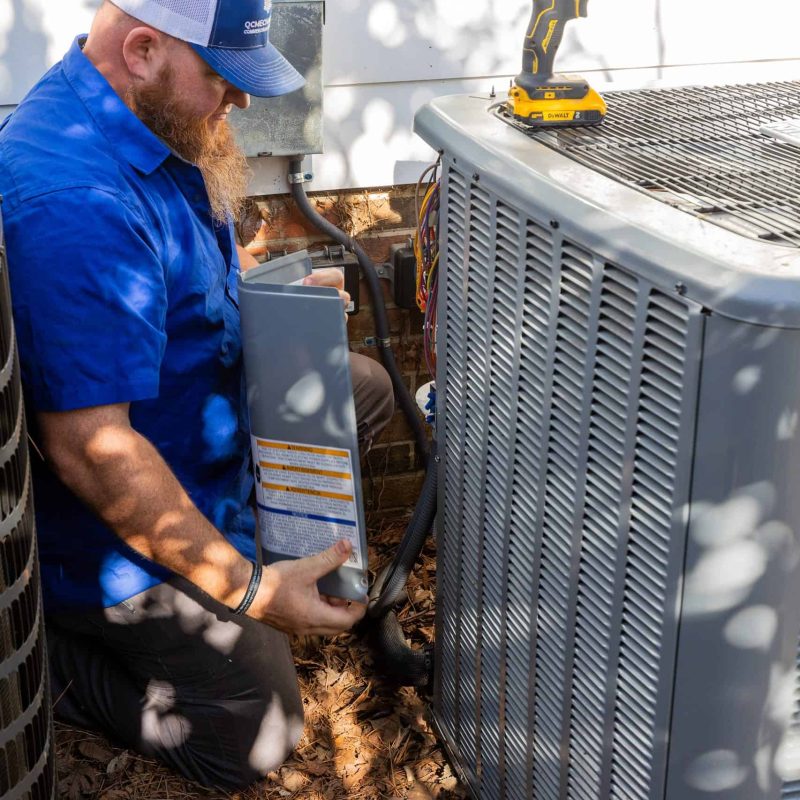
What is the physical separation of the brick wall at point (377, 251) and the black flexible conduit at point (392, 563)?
56mm

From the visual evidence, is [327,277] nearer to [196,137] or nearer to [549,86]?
[196,137]

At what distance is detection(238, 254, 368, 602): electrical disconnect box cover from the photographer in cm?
207

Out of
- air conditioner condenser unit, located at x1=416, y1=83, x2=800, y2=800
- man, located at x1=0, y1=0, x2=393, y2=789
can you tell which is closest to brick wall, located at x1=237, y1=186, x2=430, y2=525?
man, located at x1=0, y1=0, x2=393, y2=789

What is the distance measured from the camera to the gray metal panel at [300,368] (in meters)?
2.05

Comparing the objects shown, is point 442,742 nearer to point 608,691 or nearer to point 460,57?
point 608,691

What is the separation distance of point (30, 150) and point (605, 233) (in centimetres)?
108

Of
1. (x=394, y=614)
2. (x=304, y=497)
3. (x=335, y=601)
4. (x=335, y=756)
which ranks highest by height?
(x=304, y=497)

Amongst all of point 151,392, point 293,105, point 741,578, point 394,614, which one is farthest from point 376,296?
point 741,578

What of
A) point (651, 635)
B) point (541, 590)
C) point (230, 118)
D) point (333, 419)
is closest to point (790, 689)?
point (651, 635)

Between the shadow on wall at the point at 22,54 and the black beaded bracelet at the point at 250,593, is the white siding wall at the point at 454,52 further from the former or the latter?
the black beaded bracelet at the point at 250,593

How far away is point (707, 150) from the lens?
191 cm

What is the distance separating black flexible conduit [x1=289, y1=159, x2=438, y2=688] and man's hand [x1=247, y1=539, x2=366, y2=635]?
395mm

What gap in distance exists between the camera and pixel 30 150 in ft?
6.59

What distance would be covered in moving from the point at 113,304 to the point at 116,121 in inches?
15.6
